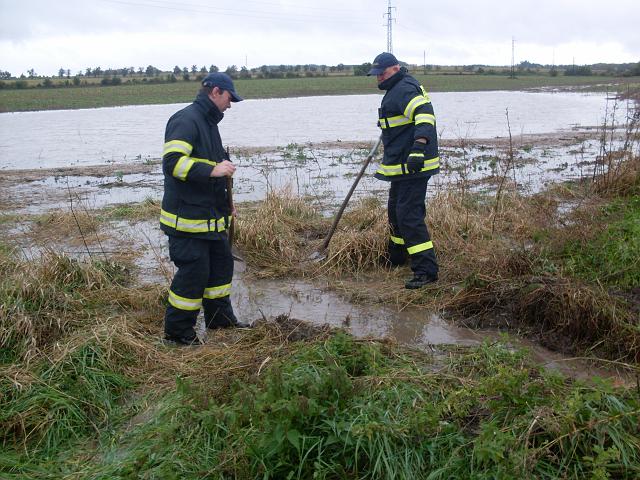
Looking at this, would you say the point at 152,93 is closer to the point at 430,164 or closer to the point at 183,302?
the point at 430,164

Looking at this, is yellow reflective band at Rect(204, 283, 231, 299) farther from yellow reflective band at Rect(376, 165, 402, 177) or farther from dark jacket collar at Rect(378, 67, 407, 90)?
dark jacket collar at Rect(378, 67, 407, 90)

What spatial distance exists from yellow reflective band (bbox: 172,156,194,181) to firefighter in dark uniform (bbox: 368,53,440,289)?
222cm

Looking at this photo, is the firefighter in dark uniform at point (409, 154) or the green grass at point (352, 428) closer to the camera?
the green grass at point (352, 428)

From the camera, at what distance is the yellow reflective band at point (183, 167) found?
192 inches

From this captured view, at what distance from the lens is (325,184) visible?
12156 mm

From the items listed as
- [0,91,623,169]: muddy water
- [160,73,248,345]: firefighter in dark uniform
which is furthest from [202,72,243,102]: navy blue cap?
[0,91,623,169]: muddy water

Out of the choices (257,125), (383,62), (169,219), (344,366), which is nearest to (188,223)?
(169,219)

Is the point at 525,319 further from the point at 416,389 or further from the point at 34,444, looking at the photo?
Result: the point at 34,444

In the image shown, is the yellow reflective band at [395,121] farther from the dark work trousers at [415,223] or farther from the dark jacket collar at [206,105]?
the dark jacket collar at [206,105]

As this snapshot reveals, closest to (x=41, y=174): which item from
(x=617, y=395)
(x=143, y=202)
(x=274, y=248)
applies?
(x=143, y=202)

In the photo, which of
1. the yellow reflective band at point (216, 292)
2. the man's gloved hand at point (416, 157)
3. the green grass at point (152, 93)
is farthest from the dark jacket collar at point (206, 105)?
the green grass at point (152, 93)

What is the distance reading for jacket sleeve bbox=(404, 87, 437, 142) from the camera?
6117 millimetres

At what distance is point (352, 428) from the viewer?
3139 millimetres

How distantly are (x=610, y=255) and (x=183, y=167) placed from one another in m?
4.00
